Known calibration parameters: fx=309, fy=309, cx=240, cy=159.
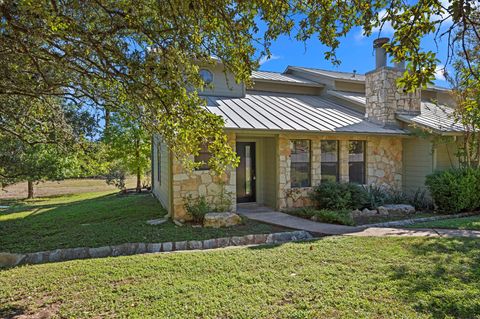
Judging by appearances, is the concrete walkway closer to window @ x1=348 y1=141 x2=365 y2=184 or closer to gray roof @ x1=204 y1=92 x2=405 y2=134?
gray roof @ x1=204 y1=92 x2=405 y2=134

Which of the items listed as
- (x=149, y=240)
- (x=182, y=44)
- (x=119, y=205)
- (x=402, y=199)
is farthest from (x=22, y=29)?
(x=402, y=199)

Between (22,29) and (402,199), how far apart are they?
36.5 feet

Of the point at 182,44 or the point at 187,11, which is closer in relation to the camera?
the point at 187,11

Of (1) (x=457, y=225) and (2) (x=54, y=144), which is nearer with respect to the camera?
(1) (x=457, y=225)


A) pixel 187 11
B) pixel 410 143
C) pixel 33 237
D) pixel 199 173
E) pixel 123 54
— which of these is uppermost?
pixel 187 11

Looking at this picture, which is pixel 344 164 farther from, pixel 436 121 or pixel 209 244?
pixel 209 244

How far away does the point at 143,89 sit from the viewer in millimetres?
4238

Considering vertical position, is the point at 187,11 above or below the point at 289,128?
above

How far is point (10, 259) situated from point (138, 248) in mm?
2206

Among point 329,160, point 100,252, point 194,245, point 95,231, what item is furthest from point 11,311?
point 329,160

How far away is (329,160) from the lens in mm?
10523

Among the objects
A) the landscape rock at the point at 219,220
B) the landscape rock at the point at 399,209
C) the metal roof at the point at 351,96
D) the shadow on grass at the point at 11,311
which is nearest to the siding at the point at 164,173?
the landscape rock at the point at 219,220

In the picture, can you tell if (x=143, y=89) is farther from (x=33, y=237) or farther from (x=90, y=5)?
(x=33, y=237)

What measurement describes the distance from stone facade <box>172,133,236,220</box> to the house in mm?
27
